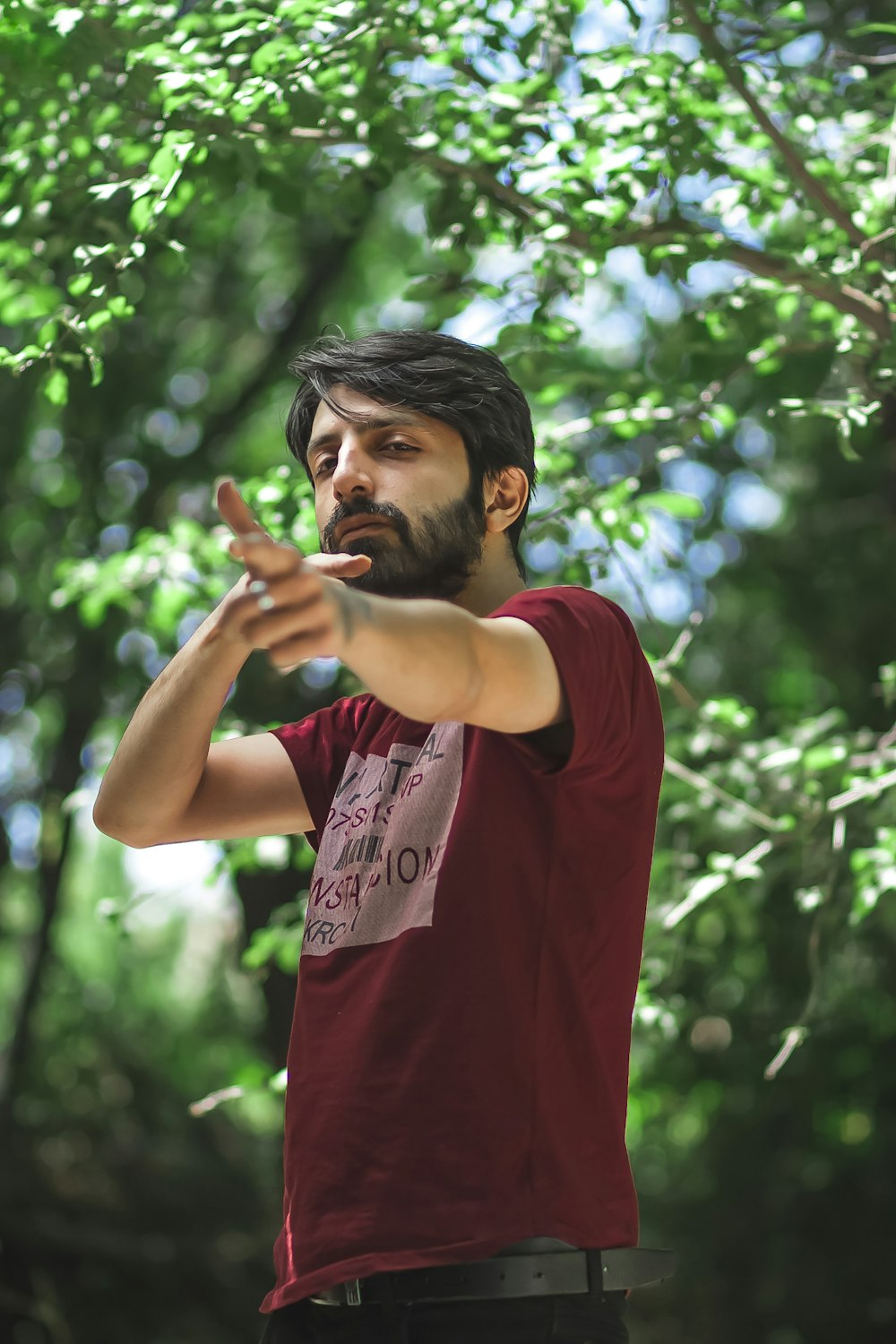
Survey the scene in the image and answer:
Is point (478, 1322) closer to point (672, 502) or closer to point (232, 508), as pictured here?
point (232, 508)

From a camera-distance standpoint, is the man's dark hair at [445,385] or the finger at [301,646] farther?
the man's dark hair at [445,385]

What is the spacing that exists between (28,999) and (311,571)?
6360 mm

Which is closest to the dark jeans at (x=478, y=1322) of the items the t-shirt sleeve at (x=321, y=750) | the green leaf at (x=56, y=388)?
the t-shirt sleeve at (x=321, y=750)

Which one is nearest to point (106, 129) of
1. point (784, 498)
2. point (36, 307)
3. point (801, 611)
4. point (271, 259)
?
point (36, 307)

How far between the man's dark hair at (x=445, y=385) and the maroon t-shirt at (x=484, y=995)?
330 mm

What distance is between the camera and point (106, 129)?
9.57ft

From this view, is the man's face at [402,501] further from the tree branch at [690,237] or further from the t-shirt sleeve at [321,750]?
the tree branch at [690,237]

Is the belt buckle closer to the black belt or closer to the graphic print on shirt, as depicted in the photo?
the black belt

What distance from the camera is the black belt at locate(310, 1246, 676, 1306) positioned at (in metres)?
1.40

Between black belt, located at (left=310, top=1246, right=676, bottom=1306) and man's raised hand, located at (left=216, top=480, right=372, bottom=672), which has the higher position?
man's raised hand, located at (left=216, top=480, right=372, bottom=672)

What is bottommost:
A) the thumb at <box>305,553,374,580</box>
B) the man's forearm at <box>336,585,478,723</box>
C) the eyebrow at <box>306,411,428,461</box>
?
the eyebrow at <box>306,411,428,461</box>

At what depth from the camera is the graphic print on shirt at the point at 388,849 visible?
63.2 inches

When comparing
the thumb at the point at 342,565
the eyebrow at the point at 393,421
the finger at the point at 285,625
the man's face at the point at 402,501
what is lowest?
the man's face at the point at 402,501

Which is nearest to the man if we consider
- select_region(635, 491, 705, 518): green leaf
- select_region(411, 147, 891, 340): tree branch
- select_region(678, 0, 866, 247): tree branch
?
select_region(678, 0, 866, 247): tree branch
